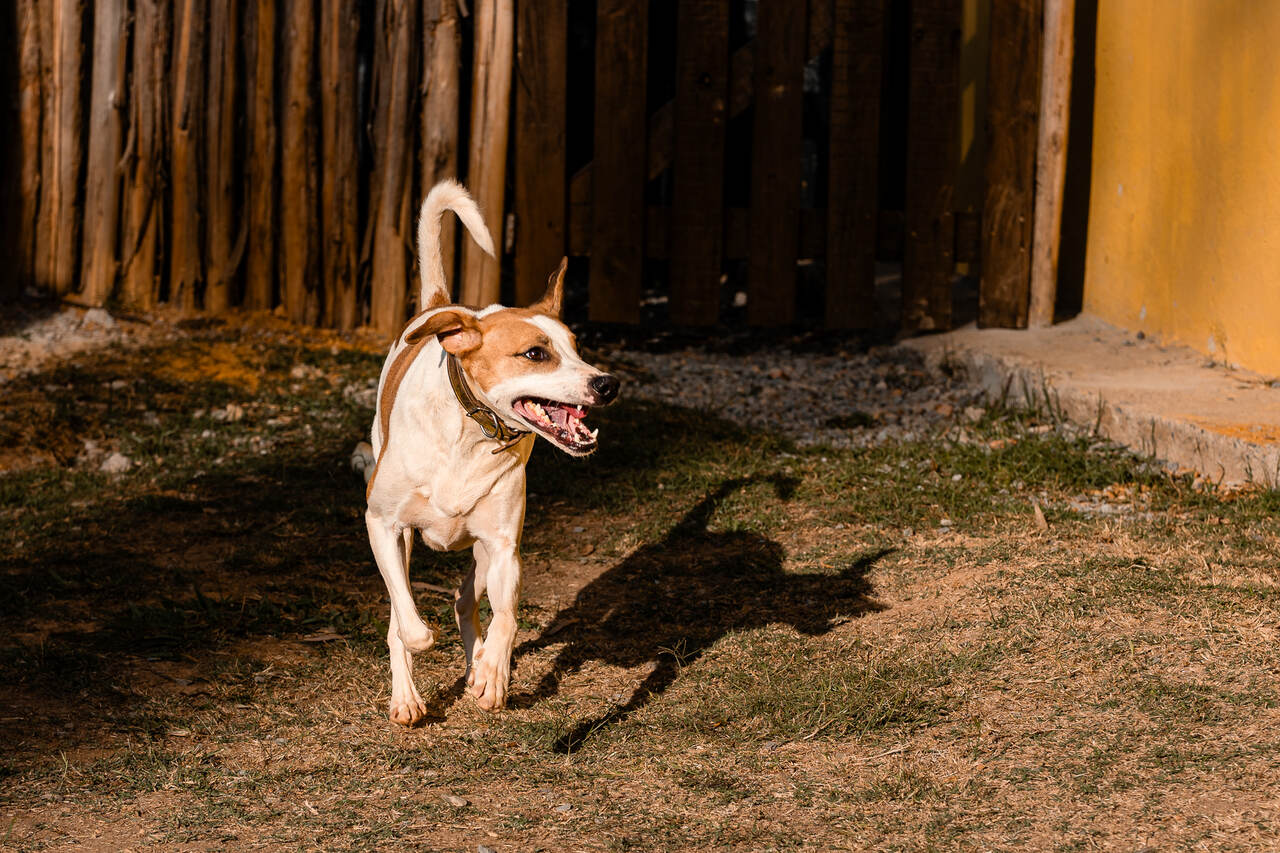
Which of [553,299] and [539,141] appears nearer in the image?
[553,299]

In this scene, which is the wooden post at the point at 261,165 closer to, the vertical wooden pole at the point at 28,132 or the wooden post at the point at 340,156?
the wooden post at the point at 340,156

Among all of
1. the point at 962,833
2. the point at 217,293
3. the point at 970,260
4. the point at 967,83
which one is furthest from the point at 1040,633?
the point at 967,83

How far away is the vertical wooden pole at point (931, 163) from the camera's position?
8.12 meters

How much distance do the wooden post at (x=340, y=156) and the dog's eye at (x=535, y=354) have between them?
16.3 feet

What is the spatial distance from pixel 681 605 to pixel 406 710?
129 centimetres

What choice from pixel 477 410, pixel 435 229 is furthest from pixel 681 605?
pixel 435 229

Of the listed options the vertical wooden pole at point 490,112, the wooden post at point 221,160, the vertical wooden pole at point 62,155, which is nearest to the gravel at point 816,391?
the vertical wooden pole at point 490,112

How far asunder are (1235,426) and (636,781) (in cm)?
347

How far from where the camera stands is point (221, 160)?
333 inches

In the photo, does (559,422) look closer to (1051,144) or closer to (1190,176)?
(1190,176)

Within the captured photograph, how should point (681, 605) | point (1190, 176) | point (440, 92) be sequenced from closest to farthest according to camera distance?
point (681, 605) → point (1190, 176) → point (440, 92)

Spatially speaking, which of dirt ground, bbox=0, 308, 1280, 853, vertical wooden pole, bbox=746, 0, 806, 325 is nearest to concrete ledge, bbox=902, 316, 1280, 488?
dirt ground, bbox=0, 308, 1280, 853

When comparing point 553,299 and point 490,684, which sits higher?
point 553,299

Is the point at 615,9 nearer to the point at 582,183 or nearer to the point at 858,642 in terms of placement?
the point at 582,183
